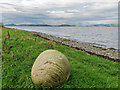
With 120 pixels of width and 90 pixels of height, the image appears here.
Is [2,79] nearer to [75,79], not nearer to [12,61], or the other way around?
[12,61]

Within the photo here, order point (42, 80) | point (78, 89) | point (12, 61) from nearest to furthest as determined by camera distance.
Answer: point (42, 80)
point (78, 89)
point (12, 61)

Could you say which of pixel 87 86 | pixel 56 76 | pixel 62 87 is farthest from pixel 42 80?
pixel 87 86

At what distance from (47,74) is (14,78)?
8.73ft

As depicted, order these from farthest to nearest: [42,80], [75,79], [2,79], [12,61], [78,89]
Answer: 1. [12,61]
2. [75,79]
3. [2,79]
4. [78,89]
5. [42,80]

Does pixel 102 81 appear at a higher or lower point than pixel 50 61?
lower

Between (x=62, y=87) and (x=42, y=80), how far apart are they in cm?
126

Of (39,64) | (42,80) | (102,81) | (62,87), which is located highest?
(39,64)

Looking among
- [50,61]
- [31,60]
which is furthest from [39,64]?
[31,60]

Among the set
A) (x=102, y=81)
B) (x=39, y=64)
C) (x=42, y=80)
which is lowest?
(x=102, y=81)

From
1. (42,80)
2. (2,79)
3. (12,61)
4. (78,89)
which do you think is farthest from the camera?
Answer: (12,61)

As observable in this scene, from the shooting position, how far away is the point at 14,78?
271 inches

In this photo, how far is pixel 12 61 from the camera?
905 cm

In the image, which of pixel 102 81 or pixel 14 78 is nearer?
pixel 14 78

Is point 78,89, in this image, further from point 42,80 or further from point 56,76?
point 42,80
